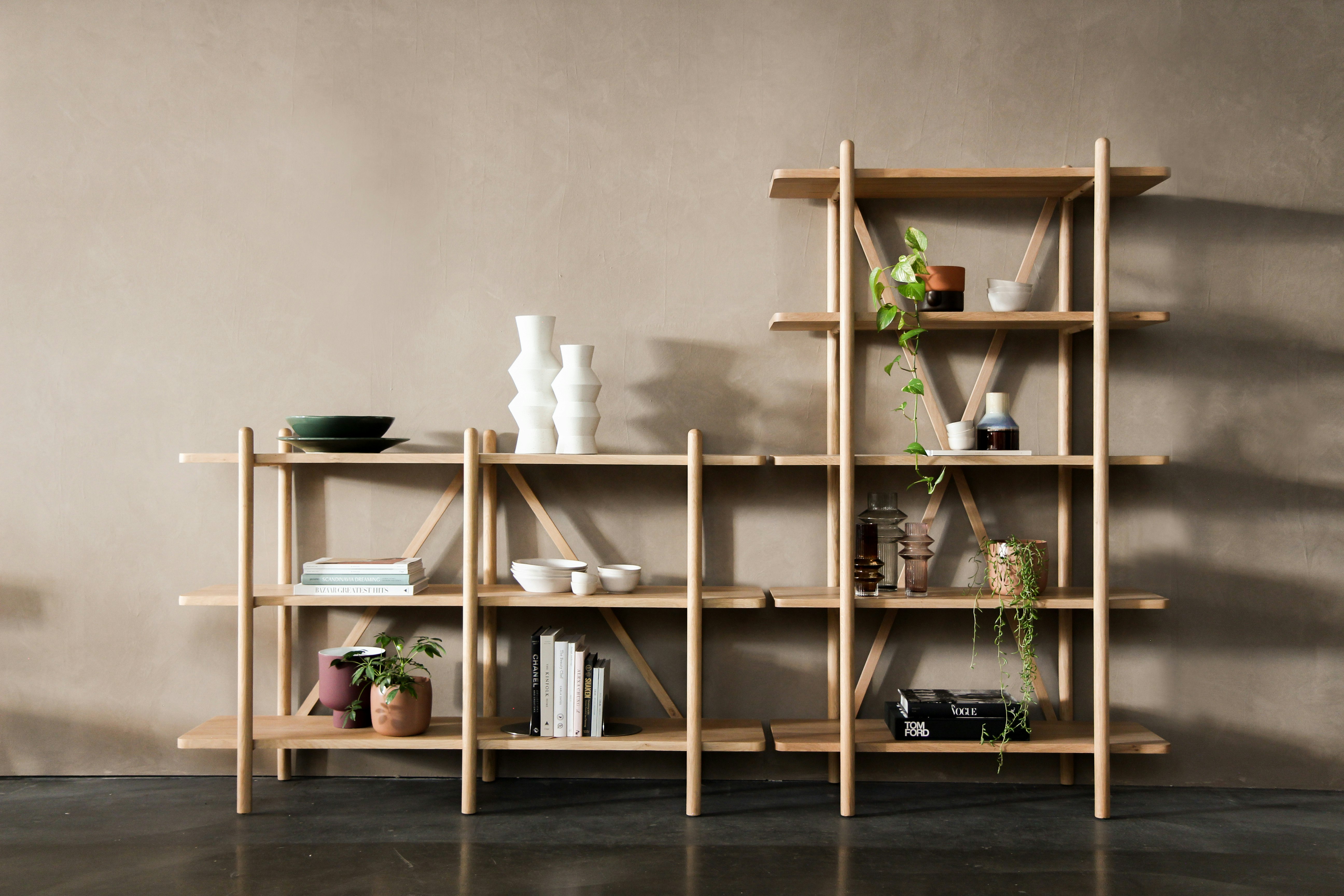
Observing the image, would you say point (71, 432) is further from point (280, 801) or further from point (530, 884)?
point (530, 884)

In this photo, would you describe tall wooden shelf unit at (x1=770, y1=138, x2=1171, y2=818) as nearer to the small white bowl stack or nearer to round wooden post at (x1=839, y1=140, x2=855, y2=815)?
round wooden post at (x1=839, y1=140, x2=855, y2=815)

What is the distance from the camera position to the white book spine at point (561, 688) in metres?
3.00

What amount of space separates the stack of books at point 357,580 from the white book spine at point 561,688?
1.62 ft

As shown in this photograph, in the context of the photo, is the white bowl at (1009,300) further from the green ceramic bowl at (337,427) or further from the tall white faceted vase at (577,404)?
the green ceramic bowl at (337,427)

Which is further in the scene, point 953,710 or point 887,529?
point 887,529

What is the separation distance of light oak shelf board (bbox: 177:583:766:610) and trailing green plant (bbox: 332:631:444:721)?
179mm

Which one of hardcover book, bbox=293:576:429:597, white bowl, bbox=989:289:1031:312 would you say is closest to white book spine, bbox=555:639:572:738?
hardcover book, bbox=293:576:429:597

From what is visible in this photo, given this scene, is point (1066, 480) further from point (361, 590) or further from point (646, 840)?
point (361, 590)

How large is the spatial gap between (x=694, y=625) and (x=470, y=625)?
68cm

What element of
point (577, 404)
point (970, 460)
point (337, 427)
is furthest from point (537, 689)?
point (970, 460)

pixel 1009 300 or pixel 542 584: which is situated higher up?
pixel 1009 300

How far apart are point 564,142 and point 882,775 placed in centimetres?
239

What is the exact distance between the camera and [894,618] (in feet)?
10.9

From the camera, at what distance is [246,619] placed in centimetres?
296
